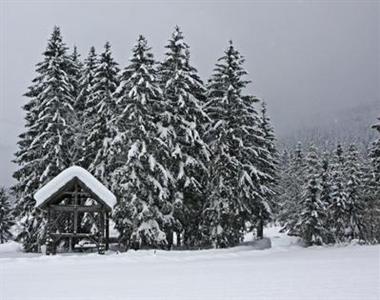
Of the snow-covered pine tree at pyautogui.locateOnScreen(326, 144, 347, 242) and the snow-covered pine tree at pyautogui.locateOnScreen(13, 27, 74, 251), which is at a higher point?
the snow-covered pine tree at pyautogui.locateOnScreen(13, 27, 74, 251)

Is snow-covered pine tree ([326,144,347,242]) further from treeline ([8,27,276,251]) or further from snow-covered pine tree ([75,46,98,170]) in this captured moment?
snow-covered pine tree ([75,46,98,170])

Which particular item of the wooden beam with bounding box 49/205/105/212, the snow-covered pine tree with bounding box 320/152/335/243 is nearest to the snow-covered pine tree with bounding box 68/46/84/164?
the wooden beam with bounding box 49/205/105/212

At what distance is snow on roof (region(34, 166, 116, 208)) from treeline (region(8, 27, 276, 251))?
201 centimetres

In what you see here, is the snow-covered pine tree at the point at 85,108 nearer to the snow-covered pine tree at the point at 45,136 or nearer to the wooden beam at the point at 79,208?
the snow-covered pine tree at the point at 45,136

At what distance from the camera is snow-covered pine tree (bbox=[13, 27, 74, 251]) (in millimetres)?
26797

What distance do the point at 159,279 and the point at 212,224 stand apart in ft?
45.7

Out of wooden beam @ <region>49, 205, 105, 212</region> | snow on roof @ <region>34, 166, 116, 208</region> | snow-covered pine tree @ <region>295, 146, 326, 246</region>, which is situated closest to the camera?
snow on roof @ <region>34, 166, 116, 208</region>

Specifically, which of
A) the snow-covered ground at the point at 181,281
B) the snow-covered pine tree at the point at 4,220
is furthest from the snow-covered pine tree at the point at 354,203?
the snow-covered pine tree at the point at 4,220

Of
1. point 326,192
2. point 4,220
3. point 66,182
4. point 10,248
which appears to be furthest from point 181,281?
point 4,220

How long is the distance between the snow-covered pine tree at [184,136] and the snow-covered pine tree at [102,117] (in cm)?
345

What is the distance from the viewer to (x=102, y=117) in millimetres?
28109

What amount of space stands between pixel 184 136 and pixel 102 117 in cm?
558

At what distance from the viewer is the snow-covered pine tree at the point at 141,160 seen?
24344 millimetres

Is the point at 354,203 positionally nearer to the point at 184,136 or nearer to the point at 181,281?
the point at 184,136
